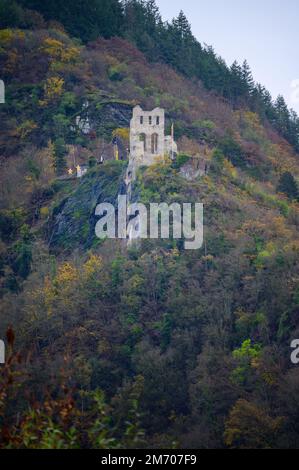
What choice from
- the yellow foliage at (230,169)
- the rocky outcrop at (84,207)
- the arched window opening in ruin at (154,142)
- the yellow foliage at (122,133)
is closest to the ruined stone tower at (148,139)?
the arched window opening in ruin at (154,142)

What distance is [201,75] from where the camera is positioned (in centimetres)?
8725

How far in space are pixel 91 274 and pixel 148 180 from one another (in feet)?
22.1

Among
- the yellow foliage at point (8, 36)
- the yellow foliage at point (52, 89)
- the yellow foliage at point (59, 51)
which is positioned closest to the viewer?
the yellow foliage at point (52, 89)

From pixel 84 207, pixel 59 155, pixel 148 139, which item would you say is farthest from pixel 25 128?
pixel 148 139

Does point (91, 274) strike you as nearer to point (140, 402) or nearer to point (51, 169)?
point (140, 402)

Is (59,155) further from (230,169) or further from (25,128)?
(230,169)

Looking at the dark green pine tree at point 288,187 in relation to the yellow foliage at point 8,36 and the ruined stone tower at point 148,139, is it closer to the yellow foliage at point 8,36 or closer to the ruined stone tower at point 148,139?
the ruined stone tower at point 148,139

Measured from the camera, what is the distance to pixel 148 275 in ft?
154

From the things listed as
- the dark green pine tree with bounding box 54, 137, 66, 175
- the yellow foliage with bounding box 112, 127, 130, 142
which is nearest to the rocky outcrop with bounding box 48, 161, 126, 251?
the dark green pine tree with bounding box 54, 137, 66, 175

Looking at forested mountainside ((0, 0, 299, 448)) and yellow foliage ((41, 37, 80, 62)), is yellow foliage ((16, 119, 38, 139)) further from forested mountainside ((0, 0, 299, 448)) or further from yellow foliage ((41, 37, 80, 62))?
yellow foliage ((41, 37, 80, 62))

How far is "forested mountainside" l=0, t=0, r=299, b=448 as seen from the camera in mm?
39500

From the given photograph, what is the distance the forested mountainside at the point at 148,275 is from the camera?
39.5 metres

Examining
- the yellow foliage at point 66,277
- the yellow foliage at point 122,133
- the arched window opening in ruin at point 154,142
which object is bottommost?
the yellow foliage at point 66,277
